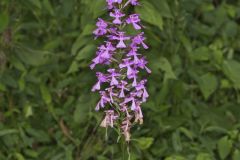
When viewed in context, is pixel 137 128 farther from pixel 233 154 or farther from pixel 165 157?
pixel 233 154

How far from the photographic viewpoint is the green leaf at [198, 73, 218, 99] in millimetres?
5129

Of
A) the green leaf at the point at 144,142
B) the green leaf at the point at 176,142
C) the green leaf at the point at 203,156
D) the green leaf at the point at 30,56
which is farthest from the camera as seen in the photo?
the green leaf at the point at 30,56

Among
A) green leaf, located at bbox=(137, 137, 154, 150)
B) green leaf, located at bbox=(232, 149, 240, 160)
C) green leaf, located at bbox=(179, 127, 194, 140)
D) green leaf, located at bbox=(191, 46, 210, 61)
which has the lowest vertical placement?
green leaf, located at bbox=(232, 149, 240, 160)

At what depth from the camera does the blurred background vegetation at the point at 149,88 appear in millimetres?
4738

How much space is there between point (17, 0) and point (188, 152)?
6.46ft

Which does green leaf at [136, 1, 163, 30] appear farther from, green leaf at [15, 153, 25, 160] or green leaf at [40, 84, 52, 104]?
green leaf at [15, 153, 25, 160]

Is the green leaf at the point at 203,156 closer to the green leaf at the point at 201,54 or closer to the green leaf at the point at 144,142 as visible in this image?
the green leaf at the point at 144,142

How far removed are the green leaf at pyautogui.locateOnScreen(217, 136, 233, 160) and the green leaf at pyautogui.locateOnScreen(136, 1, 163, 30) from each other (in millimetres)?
1102

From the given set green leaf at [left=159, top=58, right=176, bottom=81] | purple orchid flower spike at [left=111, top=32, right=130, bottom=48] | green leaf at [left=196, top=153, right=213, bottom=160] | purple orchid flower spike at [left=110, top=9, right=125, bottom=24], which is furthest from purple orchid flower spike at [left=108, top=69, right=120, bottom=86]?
green leaf at [left=196, top=153, right=213, bottom=160]

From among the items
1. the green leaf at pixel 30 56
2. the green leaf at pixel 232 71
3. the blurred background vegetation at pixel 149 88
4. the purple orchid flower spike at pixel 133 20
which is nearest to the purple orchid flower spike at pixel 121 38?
the purple orchid flower spike at pixel 133 20

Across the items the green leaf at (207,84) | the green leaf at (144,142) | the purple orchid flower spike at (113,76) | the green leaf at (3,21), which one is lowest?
the green leaf at (144,142)

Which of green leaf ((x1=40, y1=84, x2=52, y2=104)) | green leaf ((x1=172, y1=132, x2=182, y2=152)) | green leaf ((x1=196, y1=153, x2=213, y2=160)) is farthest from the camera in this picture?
green leaf ((x1=40, y1=84, x2=52, y2=104))

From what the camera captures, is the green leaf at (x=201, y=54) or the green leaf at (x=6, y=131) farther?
the green leaf at (x=201, y=54)

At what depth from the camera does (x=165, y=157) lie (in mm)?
4820
